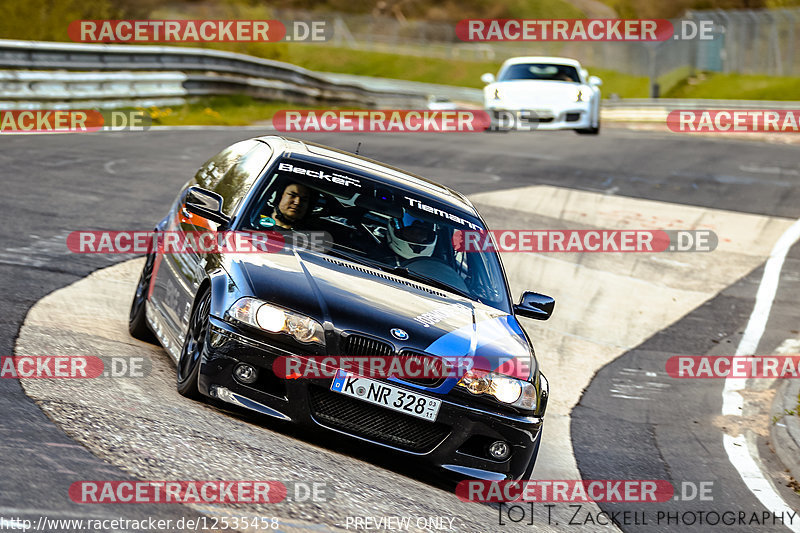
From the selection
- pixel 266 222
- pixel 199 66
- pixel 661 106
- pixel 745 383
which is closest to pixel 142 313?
pixel 266 222

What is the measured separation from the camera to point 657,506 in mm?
6613

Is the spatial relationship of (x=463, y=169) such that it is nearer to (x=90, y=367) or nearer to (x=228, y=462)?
(x=90, y=367)

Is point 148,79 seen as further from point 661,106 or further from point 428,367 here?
point 661,106

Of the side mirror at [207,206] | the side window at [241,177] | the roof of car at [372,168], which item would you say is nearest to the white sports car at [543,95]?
the roof of car at [372,168]

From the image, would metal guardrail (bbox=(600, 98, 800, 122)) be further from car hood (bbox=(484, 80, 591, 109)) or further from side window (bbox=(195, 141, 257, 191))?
side window (bbox=(195, 141, 257, 191))

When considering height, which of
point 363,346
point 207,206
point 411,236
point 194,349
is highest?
point 207,206

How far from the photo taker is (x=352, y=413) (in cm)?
566

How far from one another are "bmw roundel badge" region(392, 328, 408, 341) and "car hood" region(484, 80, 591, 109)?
55.8 feet

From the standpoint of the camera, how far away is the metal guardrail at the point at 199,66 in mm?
19469

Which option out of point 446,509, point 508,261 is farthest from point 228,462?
point 508,261

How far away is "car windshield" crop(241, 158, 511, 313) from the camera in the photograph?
667 centimetres

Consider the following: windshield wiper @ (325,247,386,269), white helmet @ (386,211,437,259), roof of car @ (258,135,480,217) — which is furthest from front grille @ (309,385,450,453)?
roof of car @ (258,135,480,217)

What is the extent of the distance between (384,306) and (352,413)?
61cm

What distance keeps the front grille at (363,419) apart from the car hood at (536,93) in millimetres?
17156
